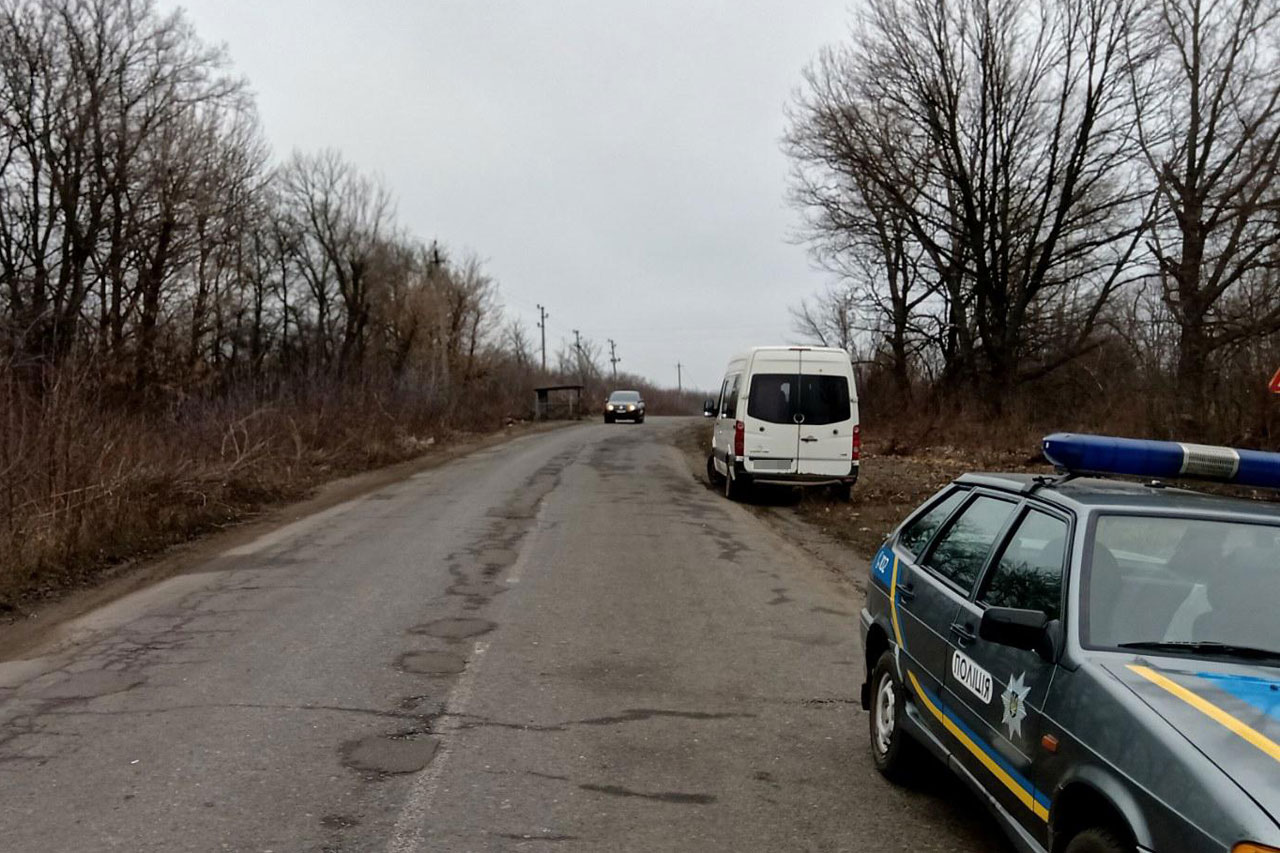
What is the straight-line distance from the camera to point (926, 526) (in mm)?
5016

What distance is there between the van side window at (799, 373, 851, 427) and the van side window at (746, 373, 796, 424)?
0.68 ft

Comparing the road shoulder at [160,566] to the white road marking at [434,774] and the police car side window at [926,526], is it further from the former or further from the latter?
the police car side window at [926,526]

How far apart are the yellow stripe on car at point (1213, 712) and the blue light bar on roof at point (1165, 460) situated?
41.2 inches

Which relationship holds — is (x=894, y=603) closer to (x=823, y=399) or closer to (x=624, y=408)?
(x=823, y=399)

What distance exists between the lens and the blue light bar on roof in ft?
12.6

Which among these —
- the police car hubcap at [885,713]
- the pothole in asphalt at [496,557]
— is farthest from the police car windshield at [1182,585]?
the pothole in asphalt at [496,557]

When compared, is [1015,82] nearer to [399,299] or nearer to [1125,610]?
[1125,610]

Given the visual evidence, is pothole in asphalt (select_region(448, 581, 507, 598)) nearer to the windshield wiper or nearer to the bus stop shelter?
the windshield wiper

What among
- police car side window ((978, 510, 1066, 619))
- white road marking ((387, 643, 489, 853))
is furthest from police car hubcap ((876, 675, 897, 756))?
white road marking ((387, 643, 489, 853))

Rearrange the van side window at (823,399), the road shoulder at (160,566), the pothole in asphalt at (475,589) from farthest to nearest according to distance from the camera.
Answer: the van side window at (823,399) → the pothole in asphalt at (475,589) → the road shoulder at (160,566)

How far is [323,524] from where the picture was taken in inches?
555

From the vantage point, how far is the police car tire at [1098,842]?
8.79 ft

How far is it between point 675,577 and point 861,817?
5.82m

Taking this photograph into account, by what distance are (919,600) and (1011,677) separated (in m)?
1.08
